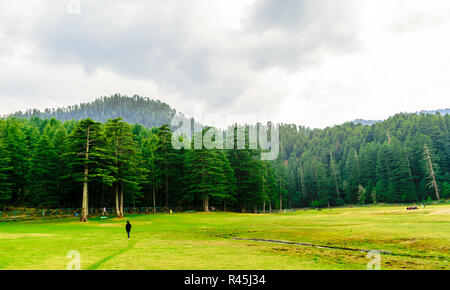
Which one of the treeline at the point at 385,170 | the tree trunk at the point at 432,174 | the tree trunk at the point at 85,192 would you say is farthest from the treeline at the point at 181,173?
the tree trunk at the point at 432,174

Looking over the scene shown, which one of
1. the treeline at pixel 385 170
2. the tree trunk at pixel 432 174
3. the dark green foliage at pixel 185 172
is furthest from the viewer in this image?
the treeline at pixel 385 170

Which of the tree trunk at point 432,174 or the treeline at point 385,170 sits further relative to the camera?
the treeline at point 385,170

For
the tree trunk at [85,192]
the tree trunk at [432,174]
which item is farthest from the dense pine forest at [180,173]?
the tree trunk at [432,174]

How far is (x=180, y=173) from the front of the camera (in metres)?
64.1

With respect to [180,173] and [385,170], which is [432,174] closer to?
[385,170]

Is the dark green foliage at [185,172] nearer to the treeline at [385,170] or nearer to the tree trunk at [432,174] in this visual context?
the treeline at [385,170]

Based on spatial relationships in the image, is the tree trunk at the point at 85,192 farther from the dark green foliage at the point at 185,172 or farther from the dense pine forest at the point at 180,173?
the dark green foliage at the point at 185,172

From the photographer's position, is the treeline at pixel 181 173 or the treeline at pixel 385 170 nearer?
the treeline at pixel 181 173

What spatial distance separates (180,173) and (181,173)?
3.51 ft

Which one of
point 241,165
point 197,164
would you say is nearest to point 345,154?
point 241,165

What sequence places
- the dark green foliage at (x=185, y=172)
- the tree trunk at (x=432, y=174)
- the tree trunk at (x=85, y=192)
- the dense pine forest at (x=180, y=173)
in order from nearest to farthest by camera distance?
1. the tree trunk at (x=85, y=192)
2. the dense pine forest at (x=180, y=173)
3. the dark green foliage at (x=185, y=172)
4. the tree trunk at (x=432, y=174)

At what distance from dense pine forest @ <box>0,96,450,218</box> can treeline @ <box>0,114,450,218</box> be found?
0.72 ft

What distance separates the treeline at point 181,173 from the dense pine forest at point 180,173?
0.72 ft

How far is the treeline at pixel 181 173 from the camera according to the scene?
47.0 metres
